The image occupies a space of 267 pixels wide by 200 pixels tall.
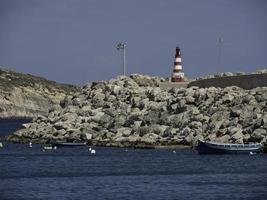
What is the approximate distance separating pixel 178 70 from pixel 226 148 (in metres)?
26.0

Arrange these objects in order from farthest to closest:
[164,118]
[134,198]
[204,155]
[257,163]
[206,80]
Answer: [206,80], [164,118], [204,155], [257,163], [134,198]

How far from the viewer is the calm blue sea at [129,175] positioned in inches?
1885

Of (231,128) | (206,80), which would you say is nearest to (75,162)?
(231,128)

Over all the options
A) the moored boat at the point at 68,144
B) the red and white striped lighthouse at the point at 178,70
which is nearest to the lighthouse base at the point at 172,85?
the red and white striped lighthouse at the point at 178,70

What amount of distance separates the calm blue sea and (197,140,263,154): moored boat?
1.27ft

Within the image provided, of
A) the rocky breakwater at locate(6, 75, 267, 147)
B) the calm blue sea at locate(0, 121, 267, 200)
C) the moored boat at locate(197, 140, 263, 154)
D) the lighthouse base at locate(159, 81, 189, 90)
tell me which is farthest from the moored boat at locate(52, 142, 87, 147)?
the moored boat at locate(197, 140, 263, 154)

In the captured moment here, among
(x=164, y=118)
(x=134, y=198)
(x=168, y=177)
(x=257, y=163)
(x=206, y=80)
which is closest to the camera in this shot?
(x=134, y=198)

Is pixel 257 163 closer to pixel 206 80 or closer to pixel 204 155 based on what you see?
pixel 204 155

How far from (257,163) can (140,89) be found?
30.3 m

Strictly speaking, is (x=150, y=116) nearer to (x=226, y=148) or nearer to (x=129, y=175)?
(x=226, y=148)

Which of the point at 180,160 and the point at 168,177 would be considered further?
the point at 180,160

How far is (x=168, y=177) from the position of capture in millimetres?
57125

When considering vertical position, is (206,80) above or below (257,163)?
above

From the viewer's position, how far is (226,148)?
72000 millimetres
